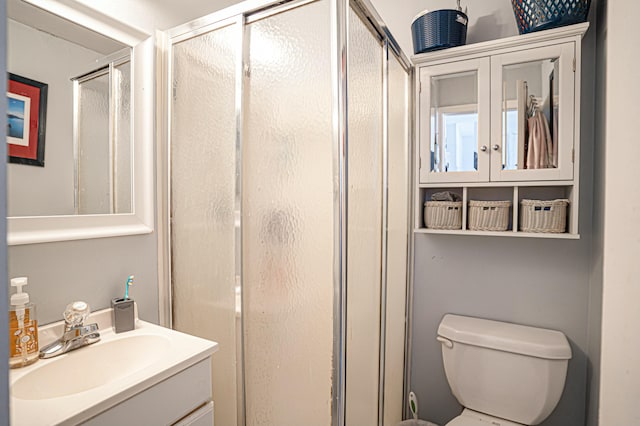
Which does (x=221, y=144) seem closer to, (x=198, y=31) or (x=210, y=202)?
(x=210, y=202)

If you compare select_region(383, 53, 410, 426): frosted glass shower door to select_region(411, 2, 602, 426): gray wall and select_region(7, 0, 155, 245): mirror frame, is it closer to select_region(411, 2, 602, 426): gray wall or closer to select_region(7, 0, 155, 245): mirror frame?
select_region(411, 2, 602, 426): gray wall

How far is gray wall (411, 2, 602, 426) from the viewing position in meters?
1.35

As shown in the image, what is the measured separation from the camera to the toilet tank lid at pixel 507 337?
4.11ft

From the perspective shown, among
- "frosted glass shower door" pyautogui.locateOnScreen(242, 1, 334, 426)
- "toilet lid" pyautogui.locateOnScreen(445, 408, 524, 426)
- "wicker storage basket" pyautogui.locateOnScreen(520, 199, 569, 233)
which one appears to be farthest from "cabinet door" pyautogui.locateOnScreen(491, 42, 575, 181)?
"toilet lid" pyautogui.locateOnScreen(445, 408, 524, 426)

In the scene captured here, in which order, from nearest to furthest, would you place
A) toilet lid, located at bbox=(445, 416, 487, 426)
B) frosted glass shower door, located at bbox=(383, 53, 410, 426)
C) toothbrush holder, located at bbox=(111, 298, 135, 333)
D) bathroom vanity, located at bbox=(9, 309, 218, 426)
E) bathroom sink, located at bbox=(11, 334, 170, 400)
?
bathroom vanity, located at bbox=(9, 309, 218, 426)
bathroom sink, located at bbox=(11, 334, 170, 400)
toothbrush holder, located at bbox=(111, 298, 135, 333)
toilet lid, located at bbox=(445, 416, 487, 426)
frosted glass shower door, located at bbox=(383, 53, 410, 426)

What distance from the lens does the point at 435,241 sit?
1.65 m

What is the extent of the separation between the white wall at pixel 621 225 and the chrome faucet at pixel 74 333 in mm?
1498

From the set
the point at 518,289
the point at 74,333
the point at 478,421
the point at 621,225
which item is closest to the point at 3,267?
the point at 74,333

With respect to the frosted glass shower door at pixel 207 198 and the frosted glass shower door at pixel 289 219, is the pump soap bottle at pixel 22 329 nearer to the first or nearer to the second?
the frosted glass shower door at pixel 207 198

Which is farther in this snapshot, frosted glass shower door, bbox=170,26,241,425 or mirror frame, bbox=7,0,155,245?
frosted glass shower door, bbox=170,26,241,425

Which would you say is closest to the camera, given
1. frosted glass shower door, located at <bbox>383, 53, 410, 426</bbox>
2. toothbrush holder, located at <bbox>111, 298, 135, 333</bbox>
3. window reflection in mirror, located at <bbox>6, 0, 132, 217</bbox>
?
window reflection in mirror, located at <bbox>6, 0, 132, 217</bbox>

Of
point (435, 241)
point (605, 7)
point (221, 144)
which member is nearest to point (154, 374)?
point (221, 144)

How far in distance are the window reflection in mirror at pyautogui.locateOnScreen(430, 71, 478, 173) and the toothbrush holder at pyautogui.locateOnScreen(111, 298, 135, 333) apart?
4.46 feet

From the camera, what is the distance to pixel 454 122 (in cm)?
142
